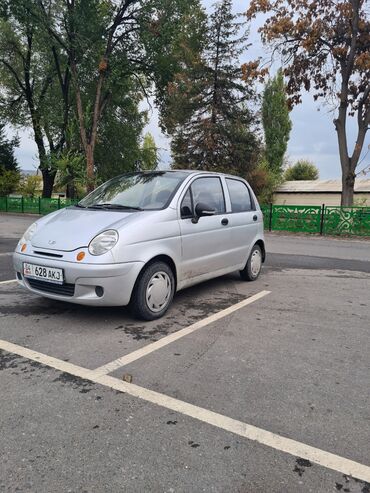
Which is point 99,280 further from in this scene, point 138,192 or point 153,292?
point 138,192

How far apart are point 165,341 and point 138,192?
2.06m

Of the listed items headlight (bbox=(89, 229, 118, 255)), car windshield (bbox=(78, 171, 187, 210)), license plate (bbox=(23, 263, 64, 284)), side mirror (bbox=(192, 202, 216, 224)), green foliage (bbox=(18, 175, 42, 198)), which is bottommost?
license plate (bbox=(23, 263, 64, 284))

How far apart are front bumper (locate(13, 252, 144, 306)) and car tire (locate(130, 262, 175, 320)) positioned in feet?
0.39

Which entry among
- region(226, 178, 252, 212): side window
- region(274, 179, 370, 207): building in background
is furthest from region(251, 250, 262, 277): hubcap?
region(274, 179, 370, 207): building in background

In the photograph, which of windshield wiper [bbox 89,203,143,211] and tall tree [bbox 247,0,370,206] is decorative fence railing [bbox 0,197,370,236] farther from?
windshield wiper [bbox 89,203,143,211]

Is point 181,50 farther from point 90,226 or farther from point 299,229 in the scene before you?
point 90,226

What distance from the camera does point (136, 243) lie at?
14.0 feet

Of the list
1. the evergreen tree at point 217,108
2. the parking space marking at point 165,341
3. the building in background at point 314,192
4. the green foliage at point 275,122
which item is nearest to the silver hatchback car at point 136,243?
the parking space marking at point 165,341

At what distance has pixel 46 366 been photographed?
3.34 meters

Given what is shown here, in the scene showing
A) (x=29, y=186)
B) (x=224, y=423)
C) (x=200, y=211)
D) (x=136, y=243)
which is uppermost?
(x=29, y=186)

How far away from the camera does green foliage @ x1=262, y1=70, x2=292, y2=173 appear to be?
47750 millimetres

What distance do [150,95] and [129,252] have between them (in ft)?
84.4

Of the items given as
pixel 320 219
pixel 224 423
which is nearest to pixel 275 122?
pixel 320 219

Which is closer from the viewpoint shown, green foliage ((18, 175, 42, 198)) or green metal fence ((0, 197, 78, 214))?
green metal fence ((0, 197, 78, 214))
